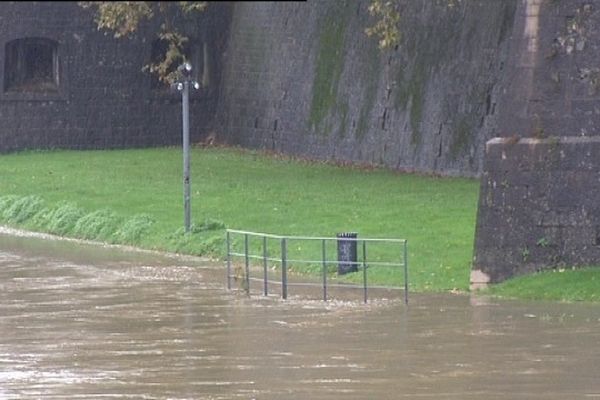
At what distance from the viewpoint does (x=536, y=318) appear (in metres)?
22.3

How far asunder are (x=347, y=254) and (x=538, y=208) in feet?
10.8

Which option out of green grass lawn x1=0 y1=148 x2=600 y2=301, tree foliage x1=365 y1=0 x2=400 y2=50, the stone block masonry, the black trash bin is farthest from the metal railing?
tree foliage x1=365 y1=0 x2=400 y2=50

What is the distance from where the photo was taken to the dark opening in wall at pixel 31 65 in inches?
2003

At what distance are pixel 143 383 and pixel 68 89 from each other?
3439 centimetres

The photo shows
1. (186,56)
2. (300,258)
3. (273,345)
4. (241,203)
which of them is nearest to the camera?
(273,345)

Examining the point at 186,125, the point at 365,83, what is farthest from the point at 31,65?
the point at 186,125

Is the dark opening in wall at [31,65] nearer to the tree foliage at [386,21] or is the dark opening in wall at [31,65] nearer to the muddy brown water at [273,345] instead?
the tree foliage at [386,21]

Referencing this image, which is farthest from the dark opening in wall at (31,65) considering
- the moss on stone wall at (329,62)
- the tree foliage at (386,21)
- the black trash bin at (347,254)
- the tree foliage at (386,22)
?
the black trash bin at (347,254)

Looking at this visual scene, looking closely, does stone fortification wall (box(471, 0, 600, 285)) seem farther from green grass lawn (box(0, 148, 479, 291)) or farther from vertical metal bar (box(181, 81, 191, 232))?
vertical metal bar (box(181, 81, 191, 232))

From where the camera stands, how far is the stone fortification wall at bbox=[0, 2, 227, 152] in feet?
167

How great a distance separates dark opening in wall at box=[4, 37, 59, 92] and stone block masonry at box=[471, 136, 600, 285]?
92.4ft

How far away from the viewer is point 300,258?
92.8ft

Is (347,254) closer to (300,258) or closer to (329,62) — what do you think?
(300,258)

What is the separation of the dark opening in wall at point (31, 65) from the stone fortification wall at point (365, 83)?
204 inches
